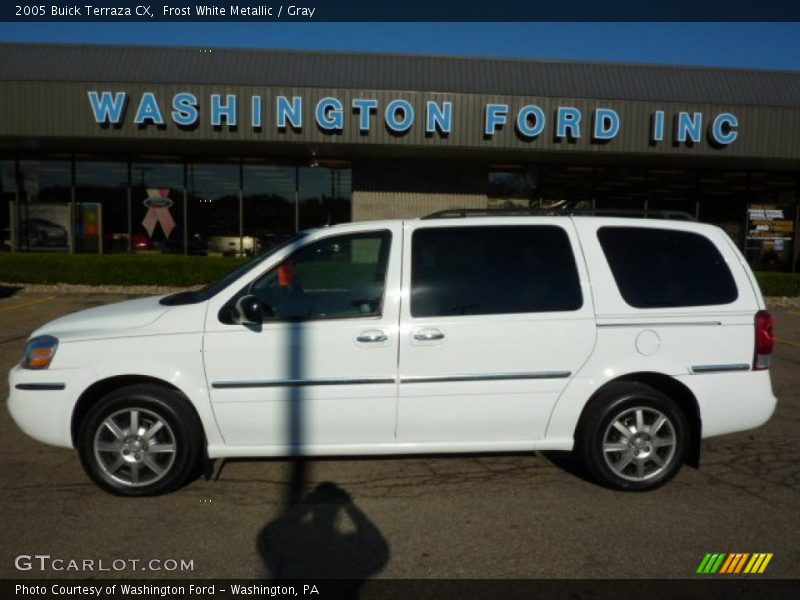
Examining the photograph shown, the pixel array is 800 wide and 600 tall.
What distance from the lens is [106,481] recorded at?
441 cm

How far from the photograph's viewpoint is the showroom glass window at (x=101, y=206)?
732 inches

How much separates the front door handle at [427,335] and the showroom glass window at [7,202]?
1790 cm

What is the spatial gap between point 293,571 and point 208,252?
16.1 m

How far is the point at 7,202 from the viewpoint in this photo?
18.8m

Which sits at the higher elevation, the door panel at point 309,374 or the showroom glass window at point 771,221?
the showroom glass window at point 771,221

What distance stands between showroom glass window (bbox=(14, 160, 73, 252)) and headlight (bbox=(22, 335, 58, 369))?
15811mm

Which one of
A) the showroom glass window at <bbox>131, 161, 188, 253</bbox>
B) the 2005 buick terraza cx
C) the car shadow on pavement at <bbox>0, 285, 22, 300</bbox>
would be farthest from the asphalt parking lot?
the showroom glass window at <bbox>131, 161, 188, 253</bbox>

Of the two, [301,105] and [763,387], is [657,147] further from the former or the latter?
[763,387]

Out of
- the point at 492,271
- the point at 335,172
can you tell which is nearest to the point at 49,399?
the point at 492,271

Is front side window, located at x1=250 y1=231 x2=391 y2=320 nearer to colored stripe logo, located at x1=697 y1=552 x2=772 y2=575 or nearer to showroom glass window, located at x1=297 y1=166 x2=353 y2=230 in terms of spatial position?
colored stripe logo, located at x1=697 y1=552 x2=772 y2=575

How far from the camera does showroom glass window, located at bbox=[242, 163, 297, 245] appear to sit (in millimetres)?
18688

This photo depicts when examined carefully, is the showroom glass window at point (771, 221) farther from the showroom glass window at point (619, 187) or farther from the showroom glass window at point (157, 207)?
the showroom glass window at point (157, 207)

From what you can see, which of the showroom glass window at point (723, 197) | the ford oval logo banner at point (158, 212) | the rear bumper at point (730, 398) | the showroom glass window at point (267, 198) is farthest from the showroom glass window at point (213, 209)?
the rear bumper at point (730, 398)

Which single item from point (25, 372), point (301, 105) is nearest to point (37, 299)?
point (301, 105)
